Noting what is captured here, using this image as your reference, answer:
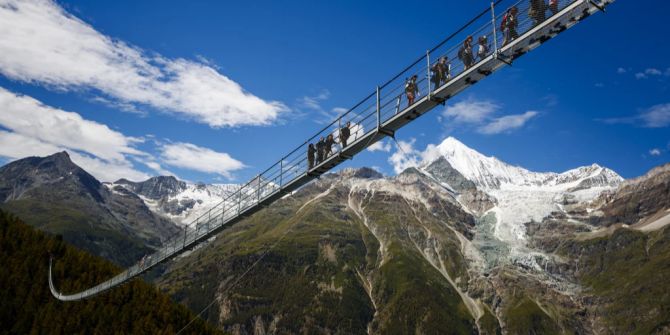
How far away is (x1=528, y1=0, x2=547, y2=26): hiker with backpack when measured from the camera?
25953 millimetres

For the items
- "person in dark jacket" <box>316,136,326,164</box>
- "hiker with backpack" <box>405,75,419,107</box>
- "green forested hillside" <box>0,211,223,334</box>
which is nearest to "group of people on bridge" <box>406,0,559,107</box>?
"hiker with backpack" <box>405,75,419,107</box>

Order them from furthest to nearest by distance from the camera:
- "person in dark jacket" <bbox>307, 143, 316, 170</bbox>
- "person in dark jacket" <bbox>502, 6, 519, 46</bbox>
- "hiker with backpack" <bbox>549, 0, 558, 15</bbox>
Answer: "person in dark jacket" <bbox>307, 143, 316, 170</bbox> → "person in dark jacket" <bbox>502, 6, 519, 46</bbox> → "hiker with backpack" <bbox>549, 0, 558, 15</bbox>

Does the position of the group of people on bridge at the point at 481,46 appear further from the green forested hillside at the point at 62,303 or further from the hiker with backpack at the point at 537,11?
the green forested hillside at the point at 62,303

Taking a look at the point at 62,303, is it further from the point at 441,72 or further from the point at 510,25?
the point at 510,25

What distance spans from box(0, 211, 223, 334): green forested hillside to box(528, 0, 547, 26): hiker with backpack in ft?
424

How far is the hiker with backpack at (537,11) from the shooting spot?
25953 mm

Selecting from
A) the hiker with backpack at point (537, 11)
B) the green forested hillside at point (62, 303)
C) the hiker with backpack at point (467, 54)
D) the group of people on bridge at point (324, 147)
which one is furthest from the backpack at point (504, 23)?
the green forested hillside at point (62, 303)

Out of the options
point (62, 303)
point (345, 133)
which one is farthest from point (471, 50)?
point (62, 303)

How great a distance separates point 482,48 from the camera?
28.3m

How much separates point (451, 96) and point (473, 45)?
2.97 m

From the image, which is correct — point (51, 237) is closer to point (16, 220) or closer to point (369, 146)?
point (16, 220)

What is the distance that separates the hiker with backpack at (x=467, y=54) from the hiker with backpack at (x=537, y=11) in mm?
3574

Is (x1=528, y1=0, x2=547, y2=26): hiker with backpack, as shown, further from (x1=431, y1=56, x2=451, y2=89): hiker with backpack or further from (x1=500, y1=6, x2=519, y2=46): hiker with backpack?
(x1=431, y1=56, x2=451, y2=89): hiker with backpack

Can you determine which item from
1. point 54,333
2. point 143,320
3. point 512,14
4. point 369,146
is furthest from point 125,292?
point 512,14
